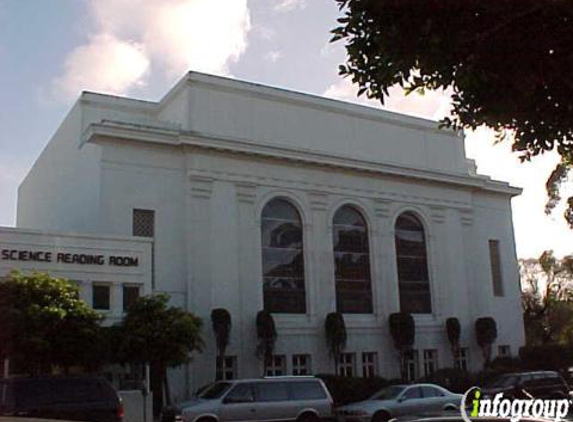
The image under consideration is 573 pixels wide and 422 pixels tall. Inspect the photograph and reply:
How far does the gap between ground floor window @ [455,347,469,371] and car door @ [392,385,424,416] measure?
16.7 metres

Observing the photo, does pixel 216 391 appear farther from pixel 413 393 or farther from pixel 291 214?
pixel 291 214

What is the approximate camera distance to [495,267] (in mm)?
43219

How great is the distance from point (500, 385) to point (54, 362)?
1550cm

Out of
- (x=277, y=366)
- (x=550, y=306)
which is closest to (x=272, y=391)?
(x=277, y=366)

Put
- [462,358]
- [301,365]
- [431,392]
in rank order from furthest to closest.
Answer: [462,358]
[301,365]
[431,392]

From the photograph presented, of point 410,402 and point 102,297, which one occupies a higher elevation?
point 102,297

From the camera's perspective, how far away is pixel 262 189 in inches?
1366

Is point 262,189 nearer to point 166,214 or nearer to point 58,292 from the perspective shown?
point 166,214

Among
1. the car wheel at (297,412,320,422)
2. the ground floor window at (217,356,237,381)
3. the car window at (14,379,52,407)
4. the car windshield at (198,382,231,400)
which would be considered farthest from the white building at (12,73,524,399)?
the car window at (14,379,52,407)

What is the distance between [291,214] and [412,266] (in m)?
7.77

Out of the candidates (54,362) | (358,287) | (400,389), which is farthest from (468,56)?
(358,287)

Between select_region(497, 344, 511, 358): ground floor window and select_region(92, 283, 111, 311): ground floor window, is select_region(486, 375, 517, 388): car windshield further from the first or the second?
select_region(497, 344, 511, 358): ground floor window

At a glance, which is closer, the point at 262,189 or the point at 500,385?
the point at 500,385

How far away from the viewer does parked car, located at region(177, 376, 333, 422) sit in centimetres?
1967
